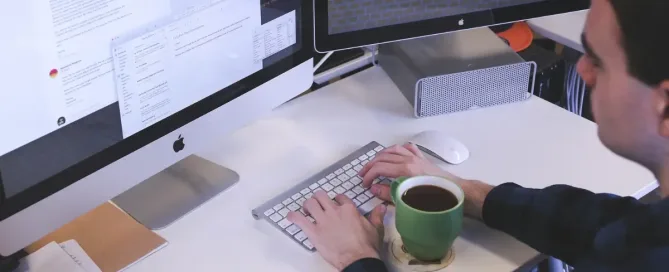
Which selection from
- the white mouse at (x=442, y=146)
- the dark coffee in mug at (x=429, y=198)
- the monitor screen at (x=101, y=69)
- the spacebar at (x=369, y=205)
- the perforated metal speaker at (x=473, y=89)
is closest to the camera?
the monitor screen at (x=101, y=69)

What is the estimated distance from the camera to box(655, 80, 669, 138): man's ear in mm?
715

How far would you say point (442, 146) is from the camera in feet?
3.84

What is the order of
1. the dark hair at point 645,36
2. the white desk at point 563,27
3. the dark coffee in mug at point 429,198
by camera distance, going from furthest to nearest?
the white desk at point 563,27
the dark coffee in mug at point 429,198
the dark hair at point 645,36

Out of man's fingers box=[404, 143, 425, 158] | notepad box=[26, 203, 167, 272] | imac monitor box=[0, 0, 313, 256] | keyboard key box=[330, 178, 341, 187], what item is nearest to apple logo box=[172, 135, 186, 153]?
imac monitor box=[0, 0, 313, 256]

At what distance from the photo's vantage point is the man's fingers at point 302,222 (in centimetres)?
99

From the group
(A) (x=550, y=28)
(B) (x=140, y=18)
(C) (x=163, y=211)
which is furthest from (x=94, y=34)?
(A) (x=550, y=28)

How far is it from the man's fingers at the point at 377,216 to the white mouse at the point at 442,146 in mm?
177

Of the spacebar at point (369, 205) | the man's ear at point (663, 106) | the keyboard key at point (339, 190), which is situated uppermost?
the man's ear at point (663, 106)

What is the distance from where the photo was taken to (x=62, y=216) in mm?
900

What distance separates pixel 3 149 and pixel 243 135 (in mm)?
468

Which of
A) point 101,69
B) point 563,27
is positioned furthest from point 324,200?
point 563,27

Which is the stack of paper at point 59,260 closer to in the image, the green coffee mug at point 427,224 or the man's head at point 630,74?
the green coffee mug at point 427,224

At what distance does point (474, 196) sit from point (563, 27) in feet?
2.29

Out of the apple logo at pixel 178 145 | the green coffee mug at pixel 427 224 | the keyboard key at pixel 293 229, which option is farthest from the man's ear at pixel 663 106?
the apple logo at pixel 178 145
